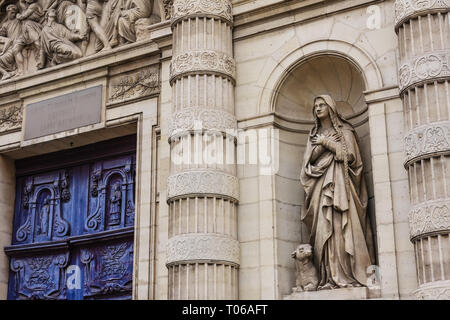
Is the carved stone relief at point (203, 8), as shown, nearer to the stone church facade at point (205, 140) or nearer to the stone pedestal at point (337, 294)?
the stone church facade at point (205, 140)

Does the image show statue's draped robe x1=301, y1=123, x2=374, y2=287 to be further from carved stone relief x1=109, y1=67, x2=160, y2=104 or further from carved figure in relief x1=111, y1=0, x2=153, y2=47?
carved figure in relief x1=111, y1=0, x2=153, y2=47

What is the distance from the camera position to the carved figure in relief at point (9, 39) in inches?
688

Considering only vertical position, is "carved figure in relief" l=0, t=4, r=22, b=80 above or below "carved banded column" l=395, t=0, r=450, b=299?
above

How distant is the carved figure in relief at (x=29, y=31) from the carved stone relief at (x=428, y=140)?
8.75 meters

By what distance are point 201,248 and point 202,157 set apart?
4.90ft

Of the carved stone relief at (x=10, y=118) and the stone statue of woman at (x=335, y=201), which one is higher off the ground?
the carved stone relief at (x=10, y=118)

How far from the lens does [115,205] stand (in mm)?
15625

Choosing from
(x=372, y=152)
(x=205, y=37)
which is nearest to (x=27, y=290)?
(x=205, y=37)

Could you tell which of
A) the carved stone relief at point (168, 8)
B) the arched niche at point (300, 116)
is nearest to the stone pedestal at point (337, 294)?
the arched niche at point (300, 116)

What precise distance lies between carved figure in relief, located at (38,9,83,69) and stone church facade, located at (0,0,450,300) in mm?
41

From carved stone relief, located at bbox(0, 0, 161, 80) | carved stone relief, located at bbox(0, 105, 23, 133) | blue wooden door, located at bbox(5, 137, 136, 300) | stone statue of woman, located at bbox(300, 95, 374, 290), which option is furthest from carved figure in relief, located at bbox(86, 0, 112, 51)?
stone statue of woman, located at bbox(300, 95, 374, 290)

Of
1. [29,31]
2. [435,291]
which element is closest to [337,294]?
[435,291]

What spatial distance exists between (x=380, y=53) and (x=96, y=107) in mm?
5702

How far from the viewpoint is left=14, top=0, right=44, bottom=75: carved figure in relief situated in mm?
17266
